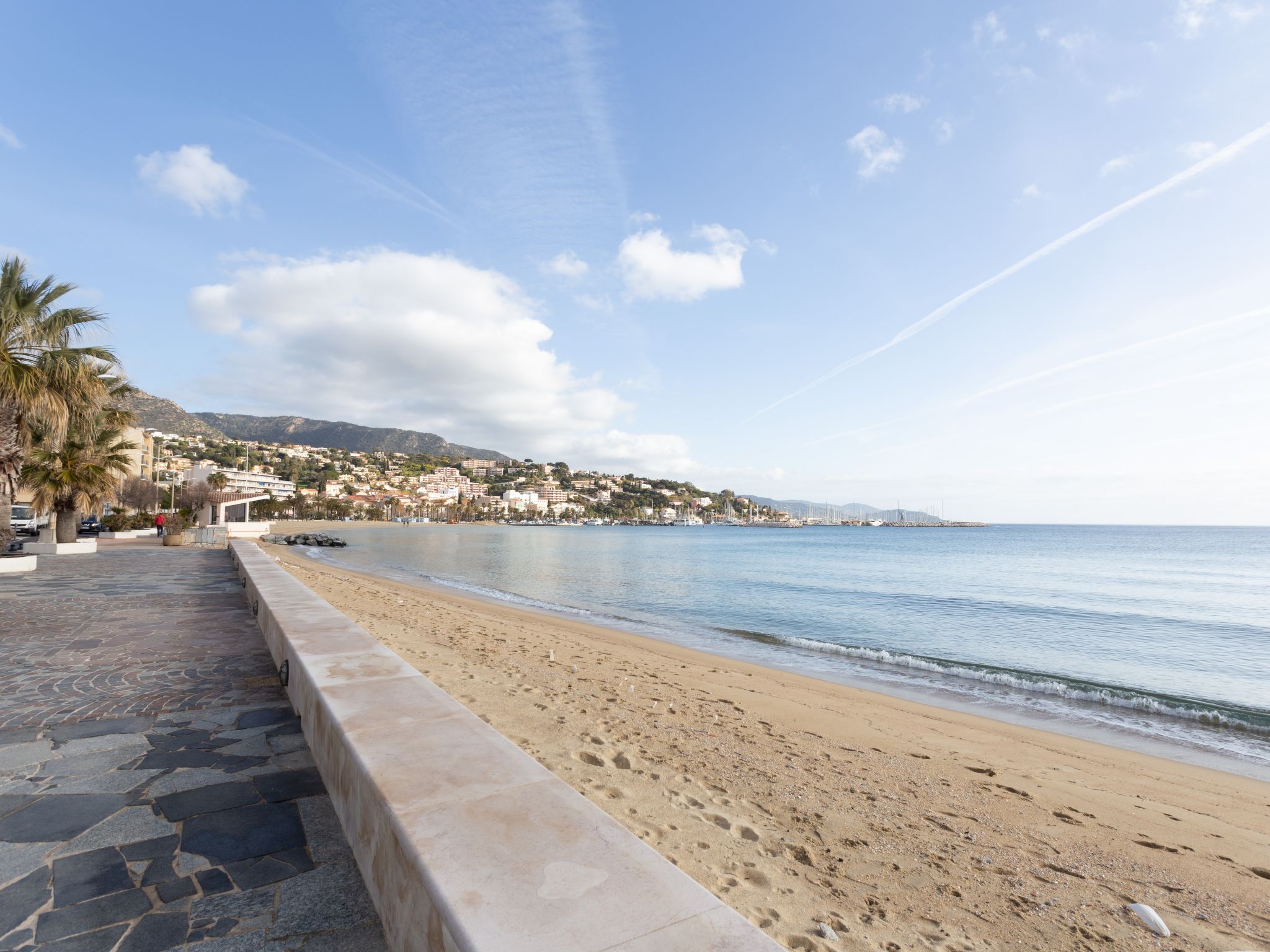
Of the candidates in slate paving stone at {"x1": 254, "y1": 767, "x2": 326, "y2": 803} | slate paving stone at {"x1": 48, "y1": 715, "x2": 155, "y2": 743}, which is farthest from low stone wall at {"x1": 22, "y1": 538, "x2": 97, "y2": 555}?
slate paving stone at {"x1": 254, "y1": 767, "x2": 326, "y2": 803}

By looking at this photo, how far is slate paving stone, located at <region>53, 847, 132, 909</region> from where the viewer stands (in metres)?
2.33

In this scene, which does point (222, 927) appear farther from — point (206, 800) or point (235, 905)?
point (206, 800)

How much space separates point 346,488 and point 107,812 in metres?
167

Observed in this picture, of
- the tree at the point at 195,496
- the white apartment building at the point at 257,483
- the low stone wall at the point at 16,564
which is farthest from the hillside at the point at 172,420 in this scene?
the low stone wall at the point at 16,564

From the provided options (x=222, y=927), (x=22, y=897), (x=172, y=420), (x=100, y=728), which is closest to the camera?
(x=222, y=927)

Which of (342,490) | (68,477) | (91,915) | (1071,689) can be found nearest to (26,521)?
(68,477)

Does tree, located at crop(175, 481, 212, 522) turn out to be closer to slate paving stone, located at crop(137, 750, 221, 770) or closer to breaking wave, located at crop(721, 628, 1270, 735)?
breaking wave, located at crop(721, 628, 1270, 735)

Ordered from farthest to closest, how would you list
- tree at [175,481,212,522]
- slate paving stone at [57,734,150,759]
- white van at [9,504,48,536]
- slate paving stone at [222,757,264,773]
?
tree at [175,481,212,522]
white van at [9,504,48,536]
slate paving stone at [57,734,150,759]
slate paving stone at [222,757,264,773]

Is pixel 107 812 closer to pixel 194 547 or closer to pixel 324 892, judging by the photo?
pixel 324 892

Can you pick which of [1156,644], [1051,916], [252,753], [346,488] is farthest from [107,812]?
[346,488]

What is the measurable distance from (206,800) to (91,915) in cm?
95

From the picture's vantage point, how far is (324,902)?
92.0 inches

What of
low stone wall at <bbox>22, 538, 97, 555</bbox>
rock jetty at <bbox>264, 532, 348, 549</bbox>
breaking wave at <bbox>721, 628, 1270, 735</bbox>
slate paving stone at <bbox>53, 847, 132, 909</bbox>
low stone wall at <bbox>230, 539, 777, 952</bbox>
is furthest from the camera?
rock jetty at <bbox>264, 532, 348, 549</bbox>

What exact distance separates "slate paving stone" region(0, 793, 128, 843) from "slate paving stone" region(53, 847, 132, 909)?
0.88 feet
